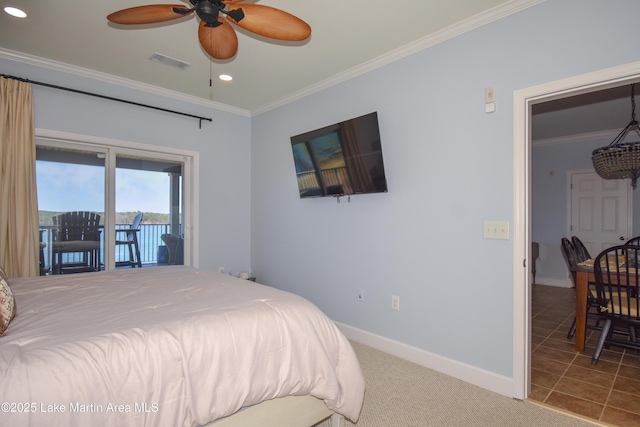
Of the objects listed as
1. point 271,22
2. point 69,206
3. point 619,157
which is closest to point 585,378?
point 619,157

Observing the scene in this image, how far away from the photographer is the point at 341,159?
322 cm

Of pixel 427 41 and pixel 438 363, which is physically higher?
pixel 427 41

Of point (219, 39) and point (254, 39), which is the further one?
point (254, 39)

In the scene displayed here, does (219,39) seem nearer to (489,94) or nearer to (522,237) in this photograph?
(489,94)

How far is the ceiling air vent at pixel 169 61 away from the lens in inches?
119

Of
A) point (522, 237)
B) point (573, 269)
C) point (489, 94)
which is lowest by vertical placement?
point (573, 269)

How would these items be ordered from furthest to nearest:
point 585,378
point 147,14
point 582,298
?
point 582,298 → point 585,378 → point 147,14

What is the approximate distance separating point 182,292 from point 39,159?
8.44ft

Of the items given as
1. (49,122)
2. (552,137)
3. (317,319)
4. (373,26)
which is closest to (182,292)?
(317,319)

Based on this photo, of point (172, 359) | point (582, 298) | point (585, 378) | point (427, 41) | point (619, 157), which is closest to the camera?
point (172, 359)

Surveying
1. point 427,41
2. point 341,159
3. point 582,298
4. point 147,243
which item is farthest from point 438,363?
point 147,243

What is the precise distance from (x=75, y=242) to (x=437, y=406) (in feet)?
12.1

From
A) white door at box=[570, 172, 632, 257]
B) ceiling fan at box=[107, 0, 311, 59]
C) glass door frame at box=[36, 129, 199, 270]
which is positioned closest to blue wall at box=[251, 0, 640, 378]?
ceiling fan at box=[107, 0, 311, 59]

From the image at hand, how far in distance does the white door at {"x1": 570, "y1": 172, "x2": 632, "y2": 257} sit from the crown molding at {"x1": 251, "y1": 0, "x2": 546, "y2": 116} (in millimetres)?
5122
